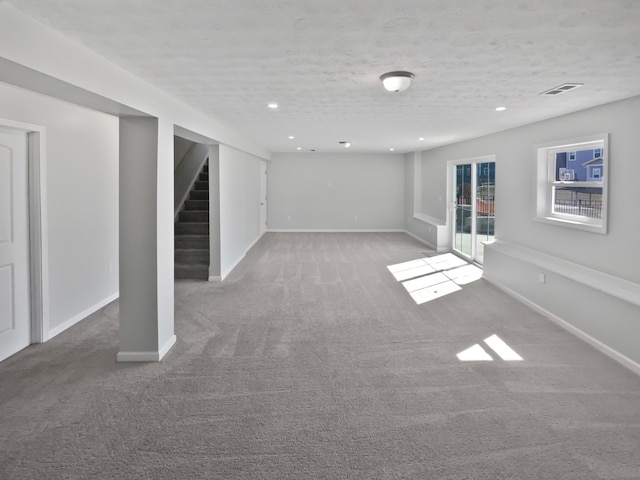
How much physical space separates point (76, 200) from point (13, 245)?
964 mm

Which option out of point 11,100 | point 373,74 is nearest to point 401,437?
point 373,74

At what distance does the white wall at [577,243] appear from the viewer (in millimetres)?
3959

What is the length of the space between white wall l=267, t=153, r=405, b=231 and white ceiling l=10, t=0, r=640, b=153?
827cm

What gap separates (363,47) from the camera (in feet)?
8.72

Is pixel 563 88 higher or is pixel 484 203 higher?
pixel 563 88

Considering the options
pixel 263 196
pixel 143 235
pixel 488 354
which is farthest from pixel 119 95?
pixel 263 196

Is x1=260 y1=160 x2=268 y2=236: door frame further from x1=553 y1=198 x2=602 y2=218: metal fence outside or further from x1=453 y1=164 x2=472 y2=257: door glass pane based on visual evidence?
x1=553 y1=198 x2=602 y2=218: metal fence outside

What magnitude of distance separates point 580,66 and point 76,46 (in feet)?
10.0

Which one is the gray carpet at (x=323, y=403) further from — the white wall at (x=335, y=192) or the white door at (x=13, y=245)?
the white wall at (x=335, y=192)

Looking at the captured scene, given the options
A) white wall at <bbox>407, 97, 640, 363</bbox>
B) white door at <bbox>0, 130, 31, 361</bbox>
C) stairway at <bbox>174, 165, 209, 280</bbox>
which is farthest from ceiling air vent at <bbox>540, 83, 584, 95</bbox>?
stairway at <bbox>174, 165, 209, 280</bbox>

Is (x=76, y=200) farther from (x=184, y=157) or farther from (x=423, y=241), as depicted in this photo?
(x=423, y=241)

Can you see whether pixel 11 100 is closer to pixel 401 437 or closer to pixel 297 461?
pixel 297 461

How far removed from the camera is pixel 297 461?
244 centimetres

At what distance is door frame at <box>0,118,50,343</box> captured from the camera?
13.4ft
